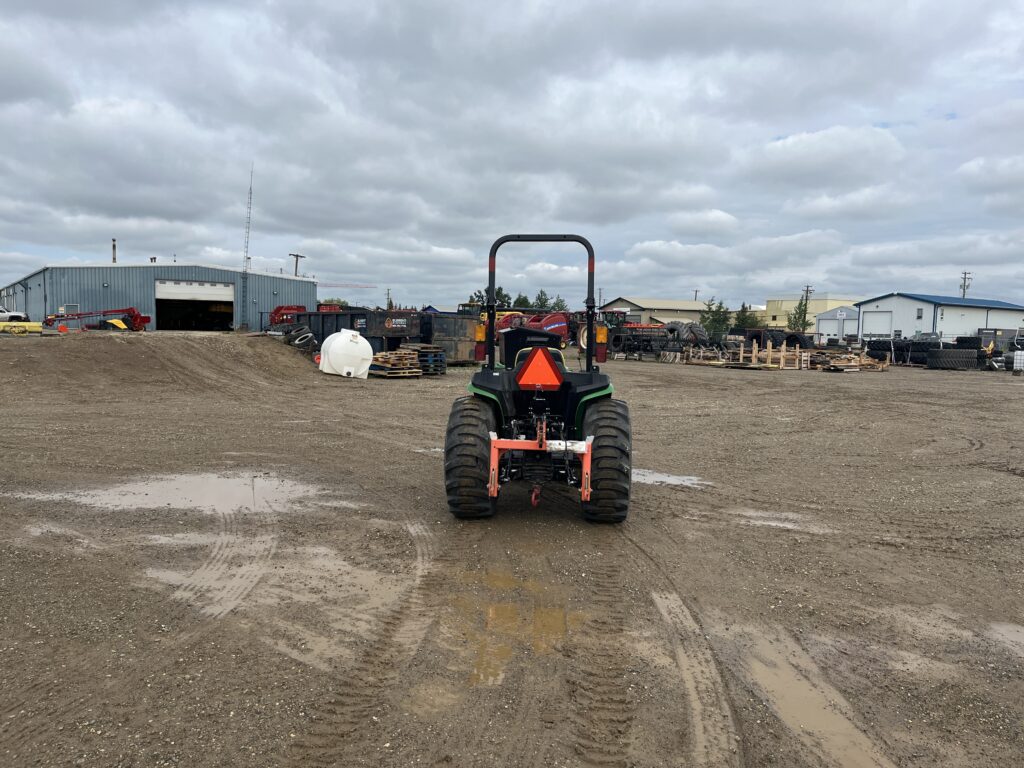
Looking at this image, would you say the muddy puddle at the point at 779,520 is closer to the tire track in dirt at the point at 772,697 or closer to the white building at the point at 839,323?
the tire track in dirt at the point at 772,697

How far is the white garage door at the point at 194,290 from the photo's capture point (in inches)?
1646

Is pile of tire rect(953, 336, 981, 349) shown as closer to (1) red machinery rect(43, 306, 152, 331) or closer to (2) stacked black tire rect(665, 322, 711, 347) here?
(2) stacked black tire rect(665, 322, 711, 347)

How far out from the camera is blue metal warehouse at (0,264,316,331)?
39.4 metres

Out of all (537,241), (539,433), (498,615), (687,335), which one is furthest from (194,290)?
(498,615)

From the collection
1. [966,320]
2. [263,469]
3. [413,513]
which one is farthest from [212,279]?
[966,320]

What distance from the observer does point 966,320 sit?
5869 cm

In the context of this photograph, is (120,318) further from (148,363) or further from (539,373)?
(539,373)

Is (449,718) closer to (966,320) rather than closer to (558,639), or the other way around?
(558,639)

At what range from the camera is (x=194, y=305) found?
4588 cm

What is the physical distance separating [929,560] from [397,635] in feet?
14.7

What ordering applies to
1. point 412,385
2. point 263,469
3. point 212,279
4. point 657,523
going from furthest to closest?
point 212,279
point 412,385
point 263,469
point 657,523

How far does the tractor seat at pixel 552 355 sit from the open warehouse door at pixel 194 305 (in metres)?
41.1

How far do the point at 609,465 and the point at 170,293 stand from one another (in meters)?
43.4

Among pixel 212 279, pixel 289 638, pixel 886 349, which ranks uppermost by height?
pixel 212 279
